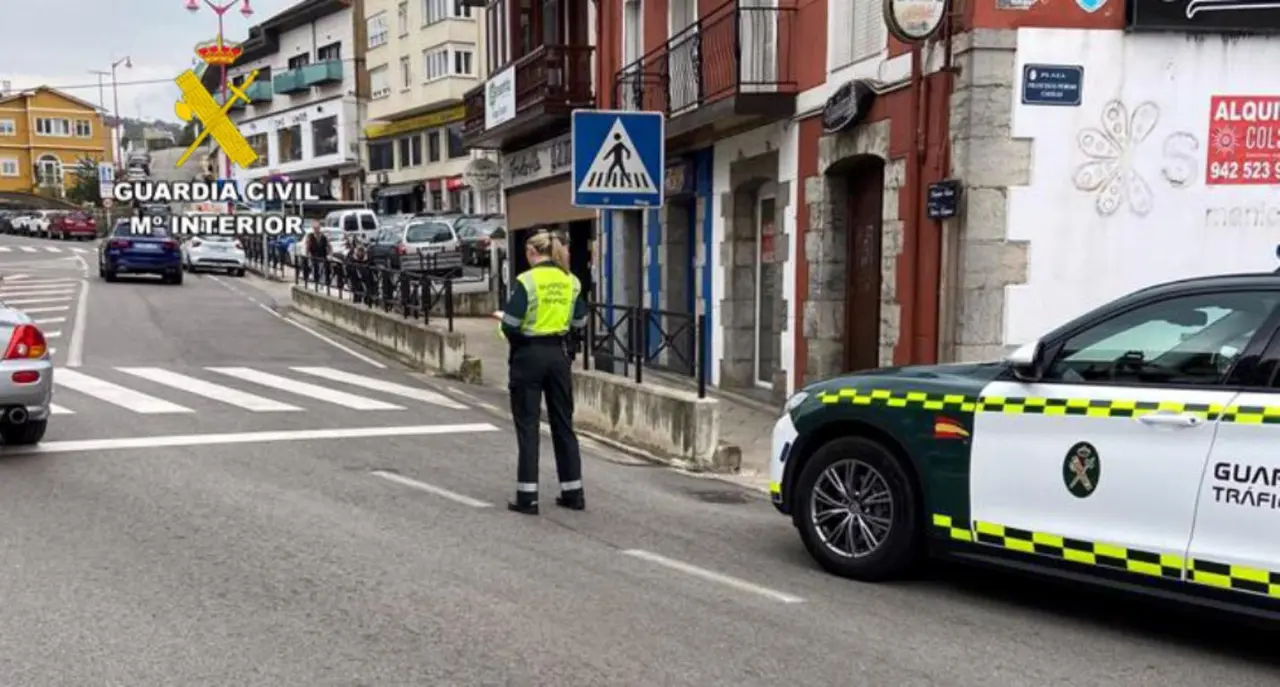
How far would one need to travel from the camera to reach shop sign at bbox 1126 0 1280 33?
30.6 ft

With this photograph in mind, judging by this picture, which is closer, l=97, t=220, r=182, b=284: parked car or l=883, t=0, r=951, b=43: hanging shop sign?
l=883, t=0, r=951, b=43: hanging shop sign

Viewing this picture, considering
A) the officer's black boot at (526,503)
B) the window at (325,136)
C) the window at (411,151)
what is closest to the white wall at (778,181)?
the officer's black boot at (526,503)

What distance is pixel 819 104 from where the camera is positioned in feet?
39.6

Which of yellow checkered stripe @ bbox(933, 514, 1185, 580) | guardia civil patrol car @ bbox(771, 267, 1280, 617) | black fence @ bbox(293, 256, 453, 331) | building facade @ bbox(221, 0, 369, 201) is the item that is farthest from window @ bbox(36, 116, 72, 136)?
yellow checkered stripe @ bbox(933, 514, 1185, 580)

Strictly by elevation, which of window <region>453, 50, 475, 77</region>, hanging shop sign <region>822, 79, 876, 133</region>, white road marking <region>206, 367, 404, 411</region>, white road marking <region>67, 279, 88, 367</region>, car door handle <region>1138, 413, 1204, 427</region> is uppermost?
window <region>453, 50, 475, 77</region>

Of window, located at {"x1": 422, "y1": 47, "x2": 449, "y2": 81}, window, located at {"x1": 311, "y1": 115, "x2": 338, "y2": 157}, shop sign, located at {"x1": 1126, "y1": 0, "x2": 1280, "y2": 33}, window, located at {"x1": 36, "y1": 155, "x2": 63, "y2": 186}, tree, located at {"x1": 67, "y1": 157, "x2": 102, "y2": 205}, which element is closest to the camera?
shop sign, located at {"x1": 1126, "y1": 0, "x2": 1280, "y2": 33}

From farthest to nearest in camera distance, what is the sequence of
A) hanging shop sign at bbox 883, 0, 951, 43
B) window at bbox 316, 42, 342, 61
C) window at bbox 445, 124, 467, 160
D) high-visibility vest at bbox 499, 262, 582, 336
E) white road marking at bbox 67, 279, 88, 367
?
window at bbox 316, 42, 342, 61
window at bbox 445, 124, 467, 160
white road marking at bbox 67, 279, 88, 367
hanging shop sign at bbox 883, 0, 951, 43
high-visibility vest at bbox 499, 262, 582, 336

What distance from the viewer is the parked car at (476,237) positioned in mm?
31609

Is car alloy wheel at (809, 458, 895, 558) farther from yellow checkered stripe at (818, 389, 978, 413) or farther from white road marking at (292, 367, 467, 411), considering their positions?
white road marking at (292, 367, 467, 411)

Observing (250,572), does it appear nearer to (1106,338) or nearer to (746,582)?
(746,582)

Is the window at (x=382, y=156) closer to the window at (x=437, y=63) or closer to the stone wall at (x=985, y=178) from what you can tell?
the window at (x=437, y=63)

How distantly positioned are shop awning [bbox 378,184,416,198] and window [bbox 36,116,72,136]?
54.9 m

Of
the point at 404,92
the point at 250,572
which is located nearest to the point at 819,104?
the point at 250,572

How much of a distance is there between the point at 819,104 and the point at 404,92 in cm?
4602
